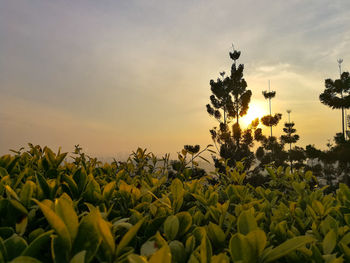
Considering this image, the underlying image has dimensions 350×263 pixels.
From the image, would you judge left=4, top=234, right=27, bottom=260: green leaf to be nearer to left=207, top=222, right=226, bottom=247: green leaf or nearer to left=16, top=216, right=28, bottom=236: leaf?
left=16, top=216, right=28, bottom=236: leaf

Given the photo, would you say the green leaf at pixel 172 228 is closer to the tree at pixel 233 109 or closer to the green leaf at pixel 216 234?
the green leaf at pixel 216 234

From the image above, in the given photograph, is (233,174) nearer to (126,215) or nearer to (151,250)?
(126,215)

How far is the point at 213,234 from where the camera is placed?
3.07 ft

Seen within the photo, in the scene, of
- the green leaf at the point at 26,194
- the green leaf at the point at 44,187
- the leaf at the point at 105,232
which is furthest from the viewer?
the green leaf at the point at 44,187

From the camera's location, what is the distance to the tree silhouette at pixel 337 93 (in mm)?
26828

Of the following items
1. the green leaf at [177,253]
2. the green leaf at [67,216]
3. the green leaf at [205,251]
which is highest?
the green leaf at [67,216]

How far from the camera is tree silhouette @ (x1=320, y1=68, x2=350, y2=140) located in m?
26.8

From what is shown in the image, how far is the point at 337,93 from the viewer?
90.1 ft

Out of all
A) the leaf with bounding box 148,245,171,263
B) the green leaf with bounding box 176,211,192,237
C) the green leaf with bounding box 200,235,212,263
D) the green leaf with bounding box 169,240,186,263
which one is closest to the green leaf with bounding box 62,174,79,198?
the green leaf with bounding box 176,211,192,237

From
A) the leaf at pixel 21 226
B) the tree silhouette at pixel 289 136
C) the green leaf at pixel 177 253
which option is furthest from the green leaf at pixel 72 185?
the tree silhouette at pixel 289 136

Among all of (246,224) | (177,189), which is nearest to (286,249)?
(246,224)

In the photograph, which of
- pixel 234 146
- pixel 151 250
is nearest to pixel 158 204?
pixel 151 250

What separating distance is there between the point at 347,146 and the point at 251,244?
2924cm

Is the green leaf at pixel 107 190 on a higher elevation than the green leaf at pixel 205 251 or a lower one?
higher
